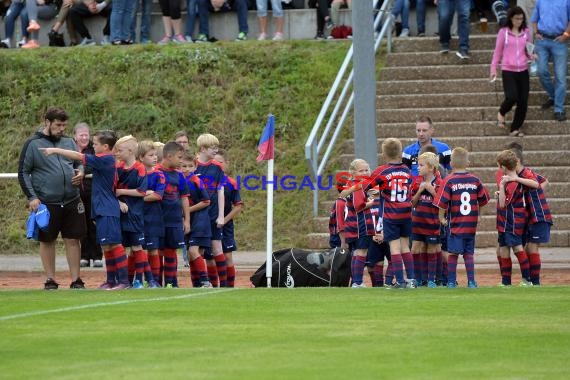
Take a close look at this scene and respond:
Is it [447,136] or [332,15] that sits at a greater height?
[332,15]

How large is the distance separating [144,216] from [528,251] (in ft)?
14.3

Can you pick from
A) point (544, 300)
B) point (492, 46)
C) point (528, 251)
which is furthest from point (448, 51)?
point (544, 300)

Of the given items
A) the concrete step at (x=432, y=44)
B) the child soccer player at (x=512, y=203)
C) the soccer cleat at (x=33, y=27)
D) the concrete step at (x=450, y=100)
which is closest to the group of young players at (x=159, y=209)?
the child soccer player at (x=512, y=203)

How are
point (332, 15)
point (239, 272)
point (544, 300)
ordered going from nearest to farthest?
point (544, 300)
point (239, 272)
point (332, 15)

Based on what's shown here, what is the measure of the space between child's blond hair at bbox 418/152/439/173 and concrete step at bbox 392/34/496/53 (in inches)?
388

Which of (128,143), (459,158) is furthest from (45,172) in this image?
(459,158)

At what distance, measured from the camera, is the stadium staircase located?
74.6ft

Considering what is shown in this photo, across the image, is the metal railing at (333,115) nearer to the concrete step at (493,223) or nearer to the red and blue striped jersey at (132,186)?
the concrete step at (493,223)

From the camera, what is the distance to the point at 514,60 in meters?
23.3

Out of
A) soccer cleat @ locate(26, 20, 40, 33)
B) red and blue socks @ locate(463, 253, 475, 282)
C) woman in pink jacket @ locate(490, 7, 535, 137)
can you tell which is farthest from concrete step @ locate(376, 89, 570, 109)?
red and blue socks @ locate(463, 253, 475, 282)

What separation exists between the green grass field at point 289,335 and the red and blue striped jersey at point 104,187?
4.40 feet

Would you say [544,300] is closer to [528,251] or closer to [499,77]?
[528,251]

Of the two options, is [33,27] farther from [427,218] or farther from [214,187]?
[427,218]

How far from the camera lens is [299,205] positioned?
77.4 feet
